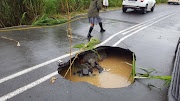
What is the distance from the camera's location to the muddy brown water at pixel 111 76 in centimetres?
364

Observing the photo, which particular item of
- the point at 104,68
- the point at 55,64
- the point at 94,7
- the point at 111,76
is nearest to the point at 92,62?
the point at 104,68

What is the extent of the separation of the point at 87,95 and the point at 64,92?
0.46 metres

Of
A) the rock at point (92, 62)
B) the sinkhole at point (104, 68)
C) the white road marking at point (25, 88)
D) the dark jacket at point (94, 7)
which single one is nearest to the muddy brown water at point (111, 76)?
the sinkhole at point (104, 68)

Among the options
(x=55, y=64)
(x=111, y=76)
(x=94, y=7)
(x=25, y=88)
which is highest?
(x=94, y=7)

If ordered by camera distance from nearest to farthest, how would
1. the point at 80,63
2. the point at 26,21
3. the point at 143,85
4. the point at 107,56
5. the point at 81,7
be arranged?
the point at 143,85
the point at 80,63
the point at 107,56
the point at 26,21
the point at 81,7

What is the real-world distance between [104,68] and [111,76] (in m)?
0.45

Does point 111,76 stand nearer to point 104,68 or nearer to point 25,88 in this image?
point 104,68

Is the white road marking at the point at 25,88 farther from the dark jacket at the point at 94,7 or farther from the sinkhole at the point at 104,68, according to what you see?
the dark jacket at the point at 94,7

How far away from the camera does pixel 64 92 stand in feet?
9.09

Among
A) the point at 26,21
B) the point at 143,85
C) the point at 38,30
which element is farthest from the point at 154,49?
the point at 26,21

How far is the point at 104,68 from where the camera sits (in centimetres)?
436

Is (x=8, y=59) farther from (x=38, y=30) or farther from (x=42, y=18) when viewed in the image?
(x=42, y=18)

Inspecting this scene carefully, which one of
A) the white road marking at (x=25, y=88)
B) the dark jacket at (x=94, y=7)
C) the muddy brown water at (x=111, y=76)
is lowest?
the muddy brown water at (x=111, y=76)

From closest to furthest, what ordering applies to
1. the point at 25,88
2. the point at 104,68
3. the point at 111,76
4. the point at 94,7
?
the point at 25,88 → the point at 111,76 → the point at 104,68 → the point at 94,7
